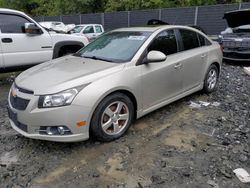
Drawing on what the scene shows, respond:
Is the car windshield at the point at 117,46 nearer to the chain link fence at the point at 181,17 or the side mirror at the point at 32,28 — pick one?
the side mirror at the point at 32,28

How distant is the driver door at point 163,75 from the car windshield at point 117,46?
9.7 inches

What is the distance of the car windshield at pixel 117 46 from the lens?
401 cm

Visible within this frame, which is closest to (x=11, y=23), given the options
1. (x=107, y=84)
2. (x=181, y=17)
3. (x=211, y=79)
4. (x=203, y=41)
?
(x=107, y=84)

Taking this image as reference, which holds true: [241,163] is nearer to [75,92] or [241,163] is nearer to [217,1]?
[75,92]

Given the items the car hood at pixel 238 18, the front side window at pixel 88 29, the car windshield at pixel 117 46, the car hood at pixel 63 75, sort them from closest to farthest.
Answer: the car hood at pixel 63 75 → the car windshield at pixel 117 46 → the car hood at pixel 238 18 → the front side window at pixel 88 29

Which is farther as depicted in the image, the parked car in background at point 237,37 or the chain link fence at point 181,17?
the chain link fence at point 181,17

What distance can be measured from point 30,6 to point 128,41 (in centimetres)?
3685

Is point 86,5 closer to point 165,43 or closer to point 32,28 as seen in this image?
point 32,28

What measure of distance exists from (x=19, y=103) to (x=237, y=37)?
285 inches

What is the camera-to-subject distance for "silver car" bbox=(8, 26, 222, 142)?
3193 millimetres

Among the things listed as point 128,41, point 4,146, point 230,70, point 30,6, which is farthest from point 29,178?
point 30,6

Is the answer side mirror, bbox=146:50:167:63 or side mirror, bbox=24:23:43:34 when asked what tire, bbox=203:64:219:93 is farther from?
side mirror, bbox=24:23:43:34

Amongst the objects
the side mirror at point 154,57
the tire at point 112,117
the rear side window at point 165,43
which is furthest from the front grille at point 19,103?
the rear side window at point 165,43

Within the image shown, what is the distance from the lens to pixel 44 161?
3.27 meters
